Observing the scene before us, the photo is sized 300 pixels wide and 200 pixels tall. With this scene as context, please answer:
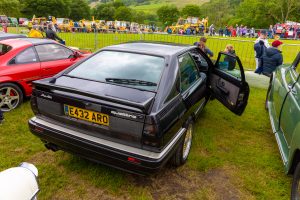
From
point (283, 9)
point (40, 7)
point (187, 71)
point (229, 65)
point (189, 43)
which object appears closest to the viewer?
point (187, 71)

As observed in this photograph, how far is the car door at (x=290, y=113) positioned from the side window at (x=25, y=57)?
484 cm

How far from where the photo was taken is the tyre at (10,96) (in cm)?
483

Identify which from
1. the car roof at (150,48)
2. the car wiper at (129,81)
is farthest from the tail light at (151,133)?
the car roof at (150,48)

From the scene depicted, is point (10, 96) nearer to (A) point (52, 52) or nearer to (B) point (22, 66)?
(B) point (22, 66)

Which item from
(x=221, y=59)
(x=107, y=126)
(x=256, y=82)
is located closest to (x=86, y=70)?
(x=107, y=126)

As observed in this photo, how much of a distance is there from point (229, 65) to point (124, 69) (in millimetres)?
2058

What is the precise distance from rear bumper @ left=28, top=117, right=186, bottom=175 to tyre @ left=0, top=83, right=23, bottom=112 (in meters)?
2.35

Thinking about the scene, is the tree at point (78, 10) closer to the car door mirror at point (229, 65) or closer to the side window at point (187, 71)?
the car door mirror at point (229, 65)

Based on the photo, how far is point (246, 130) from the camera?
484cm

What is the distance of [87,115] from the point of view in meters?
2.69

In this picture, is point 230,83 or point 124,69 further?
point 230,83

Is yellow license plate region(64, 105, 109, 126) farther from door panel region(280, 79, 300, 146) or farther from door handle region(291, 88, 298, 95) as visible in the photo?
door handle region(291, 88, 298, 95)

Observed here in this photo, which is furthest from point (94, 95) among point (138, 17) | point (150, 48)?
point (138, 17)

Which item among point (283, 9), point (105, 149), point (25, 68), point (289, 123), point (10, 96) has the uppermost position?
point (283, 9)
